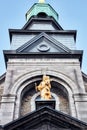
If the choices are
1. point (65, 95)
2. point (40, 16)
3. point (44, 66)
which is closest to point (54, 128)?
point (65, 95)

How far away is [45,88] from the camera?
53.9ft

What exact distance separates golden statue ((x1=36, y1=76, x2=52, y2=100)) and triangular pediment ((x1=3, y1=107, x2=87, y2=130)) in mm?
Answer: 2502

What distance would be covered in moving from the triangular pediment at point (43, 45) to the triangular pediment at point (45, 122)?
760cm

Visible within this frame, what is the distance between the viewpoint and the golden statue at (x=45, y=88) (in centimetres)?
1600

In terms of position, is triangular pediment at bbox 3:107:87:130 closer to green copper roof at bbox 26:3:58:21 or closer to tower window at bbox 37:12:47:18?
tower window at bbox 37:12:47:18

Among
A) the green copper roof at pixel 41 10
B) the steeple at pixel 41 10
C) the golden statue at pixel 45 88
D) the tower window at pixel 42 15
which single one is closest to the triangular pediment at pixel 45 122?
the golden statue at pixel 45 88

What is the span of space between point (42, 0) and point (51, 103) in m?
21.4

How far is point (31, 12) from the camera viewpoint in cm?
2912

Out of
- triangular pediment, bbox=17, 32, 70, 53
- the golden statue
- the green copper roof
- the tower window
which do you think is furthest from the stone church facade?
the green copper roof

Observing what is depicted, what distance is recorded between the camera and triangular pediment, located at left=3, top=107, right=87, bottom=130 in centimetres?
1309

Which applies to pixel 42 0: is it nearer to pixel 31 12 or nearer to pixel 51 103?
pixel 31 12

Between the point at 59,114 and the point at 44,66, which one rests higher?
the point at 44,66

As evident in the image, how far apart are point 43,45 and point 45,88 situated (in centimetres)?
528

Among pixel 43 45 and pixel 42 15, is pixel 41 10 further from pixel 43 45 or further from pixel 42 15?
pixel 43 45
